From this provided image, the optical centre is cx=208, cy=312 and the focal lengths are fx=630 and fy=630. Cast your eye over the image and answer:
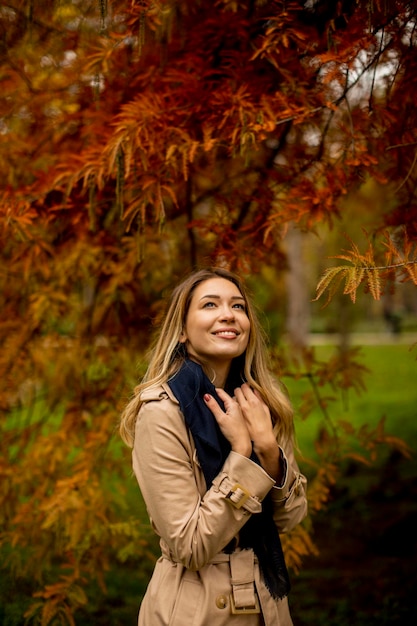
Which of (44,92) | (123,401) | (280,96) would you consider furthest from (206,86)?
(123,401)

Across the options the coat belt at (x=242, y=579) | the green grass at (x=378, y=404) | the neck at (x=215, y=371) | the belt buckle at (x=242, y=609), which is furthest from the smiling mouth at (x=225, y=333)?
the green grass at (x=378, y=404)

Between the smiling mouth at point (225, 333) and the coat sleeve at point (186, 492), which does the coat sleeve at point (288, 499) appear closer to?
the coat sleeve at point (186, 492)

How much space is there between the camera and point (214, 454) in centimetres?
197

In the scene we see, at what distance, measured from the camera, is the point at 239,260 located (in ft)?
9.82

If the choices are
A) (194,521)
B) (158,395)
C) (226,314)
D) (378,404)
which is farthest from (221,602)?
(378,404)

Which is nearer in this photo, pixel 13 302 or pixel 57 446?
pixel 57 446

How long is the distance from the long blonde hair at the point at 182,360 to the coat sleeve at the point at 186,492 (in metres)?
0.23

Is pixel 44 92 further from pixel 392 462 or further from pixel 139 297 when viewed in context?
pixel 392 462

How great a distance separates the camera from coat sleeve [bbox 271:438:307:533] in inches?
80.9

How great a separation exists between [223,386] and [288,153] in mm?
1810

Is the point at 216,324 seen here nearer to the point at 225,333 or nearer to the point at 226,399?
the point at 225,333

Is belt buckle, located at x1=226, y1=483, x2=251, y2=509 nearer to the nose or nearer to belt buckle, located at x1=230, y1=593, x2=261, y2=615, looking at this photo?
belt buckle, located at x1=230, y1=593, x2=261, y2=615

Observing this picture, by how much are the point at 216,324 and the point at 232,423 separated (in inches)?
13.5

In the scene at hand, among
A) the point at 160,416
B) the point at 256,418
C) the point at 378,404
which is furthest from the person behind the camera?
the point at 378,404
